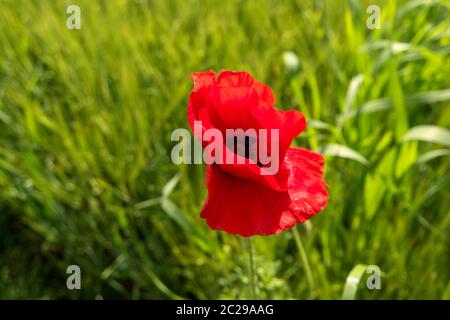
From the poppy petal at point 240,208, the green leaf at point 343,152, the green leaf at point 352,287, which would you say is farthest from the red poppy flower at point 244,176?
the green leaf at point 343,152

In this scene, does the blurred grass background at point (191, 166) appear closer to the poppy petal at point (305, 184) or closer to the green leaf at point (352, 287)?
the green leaf at point (352, 287)

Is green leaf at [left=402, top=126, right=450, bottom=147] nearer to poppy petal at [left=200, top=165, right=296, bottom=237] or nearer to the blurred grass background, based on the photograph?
the blurred grass background

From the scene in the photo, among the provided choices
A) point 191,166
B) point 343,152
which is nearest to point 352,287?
point 343,152

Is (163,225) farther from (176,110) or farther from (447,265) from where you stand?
(447,265)

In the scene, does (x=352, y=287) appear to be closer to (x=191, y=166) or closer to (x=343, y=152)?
(x=343, y=152)

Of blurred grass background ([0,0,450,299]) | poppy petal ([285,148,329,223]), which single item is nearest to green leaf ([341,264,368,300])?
blurred grass background ([0,0,450,299])

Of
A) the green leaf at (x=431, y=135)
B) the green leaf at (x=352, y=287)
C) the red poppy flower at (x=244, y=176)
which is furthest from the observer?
the green leaf at (x=431, y=135)
